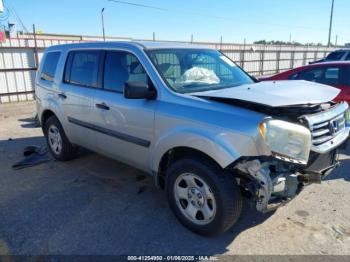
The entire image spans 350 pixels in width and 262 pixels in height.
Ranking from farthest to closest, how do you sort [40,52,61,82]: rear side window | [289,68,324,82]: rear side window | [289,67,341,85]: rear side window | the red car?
[289,68,324,82]: rear side window → [289,67,341,85]: rear side window → the red car → [40,52,61,82]: rear side window

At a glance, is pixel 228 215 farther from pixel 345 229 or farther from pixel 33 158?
pixel 33 158

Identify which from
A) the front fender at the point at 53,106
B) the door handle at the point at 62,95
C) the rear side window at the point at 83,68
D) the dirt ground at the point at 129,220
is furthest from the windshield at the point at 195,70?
the front fender at the point at 53,106

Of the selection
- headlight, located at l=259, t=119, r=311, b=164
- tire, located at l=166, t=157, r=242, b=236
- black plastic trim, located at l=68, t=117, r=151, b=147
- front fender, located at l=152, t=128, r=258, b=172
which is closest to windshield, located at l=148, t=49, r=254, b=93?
front fender, located at l=152, t=128, r=258, b=172

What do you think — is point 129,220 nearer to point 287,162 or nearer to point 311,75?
point 287,162

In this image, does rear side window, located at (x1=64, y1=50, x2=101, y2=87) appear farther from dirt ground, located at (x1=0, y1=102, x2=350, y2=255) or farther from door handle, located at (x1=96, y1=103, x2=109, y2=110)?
dirt ground, located at (x1=0, y1=102, x2=350, y2=255)

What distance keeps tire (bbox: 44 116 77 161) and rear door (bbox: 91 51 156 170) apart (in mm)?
1163

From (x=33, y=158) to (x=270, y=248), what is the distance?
4.37m

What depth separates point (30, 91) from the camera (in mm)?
12289

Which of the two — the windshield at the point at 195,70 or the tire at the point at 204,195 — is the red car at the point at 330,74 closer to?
the windshield at the point at 195,70

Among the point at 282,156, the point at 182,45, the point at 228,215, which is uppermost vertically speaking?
the point at 182,45

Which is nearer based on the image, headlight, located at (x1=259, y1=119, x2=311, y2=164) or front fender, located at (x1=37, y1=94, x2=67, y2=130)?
headlight, located at (x1=259, y1=119, x2=311, y2=164)

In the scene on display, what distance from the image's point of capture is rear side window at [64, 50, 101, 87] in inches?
171

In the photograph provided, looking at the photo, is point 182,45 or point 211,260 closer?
point 211,260

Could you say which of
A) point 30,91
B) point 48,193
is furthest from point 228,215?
point 30,91
